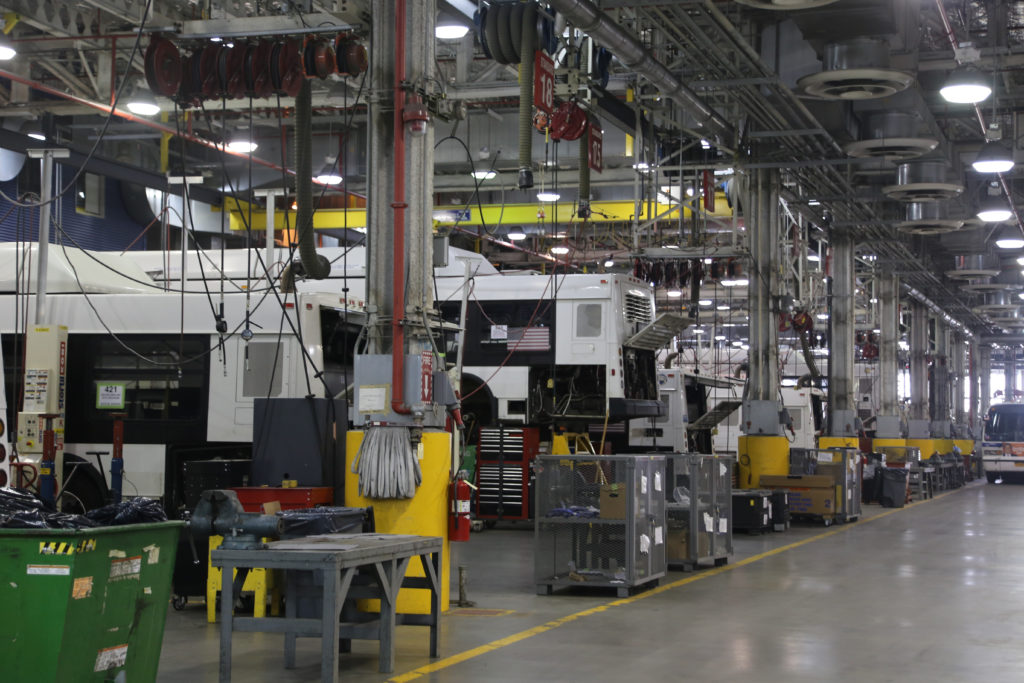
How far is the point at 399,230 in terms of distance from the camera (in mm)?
10070

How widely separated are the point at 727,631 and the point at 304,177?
5.48 meters

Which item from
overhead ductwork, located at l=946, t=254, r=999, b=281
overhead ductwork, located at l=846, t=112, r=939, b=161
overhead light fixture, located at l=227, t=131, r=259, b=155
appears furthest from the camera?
overhead ductwork, located at l=946, t=254, r=999, b=281

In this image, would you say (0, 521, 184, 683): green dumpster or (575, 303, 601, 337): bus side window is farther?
(575, 303, 601, 337): bus side window

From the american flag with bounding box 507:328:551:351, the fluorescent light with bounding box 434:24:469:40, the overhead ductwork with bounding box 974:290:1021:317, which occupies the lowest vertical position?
the american flag with bounding box 507:328:551:351

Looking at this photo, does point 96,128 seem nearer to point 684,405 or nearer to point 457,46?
point 457,46

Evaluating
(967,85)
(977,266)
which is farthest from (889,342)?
(967,85)

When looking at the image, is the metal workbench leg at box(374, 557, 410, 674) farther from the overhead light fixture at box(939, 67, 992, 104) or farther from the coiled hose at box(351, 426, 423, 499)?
the overhead light fixture at box(939, 67, 992, 104)

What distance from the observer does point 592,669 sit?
26.6ft

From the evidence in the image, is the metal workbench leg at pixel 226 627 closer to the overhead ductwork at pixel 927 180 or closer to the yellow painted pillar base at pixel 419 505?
the yellow painted pillar base at pixel 419 505

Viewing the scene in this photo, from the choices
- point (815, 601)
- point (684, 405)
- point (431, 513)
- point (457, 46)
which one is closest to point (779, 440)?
point (684, 405)

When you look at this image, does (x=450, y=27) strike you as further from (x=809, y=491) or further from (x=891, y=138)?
(x=809, y=491)

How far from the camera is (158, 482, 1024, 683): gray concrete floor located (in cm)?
811

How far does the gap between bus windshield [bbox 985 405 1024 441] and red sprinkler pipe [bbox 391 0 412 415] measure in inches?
1270

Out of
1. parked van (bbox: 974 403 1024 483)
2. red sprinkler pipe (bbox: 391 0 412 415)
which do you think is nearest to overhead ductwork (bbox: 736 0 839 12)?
red sprinkler pipe (bbox: 391 0 412 415)
